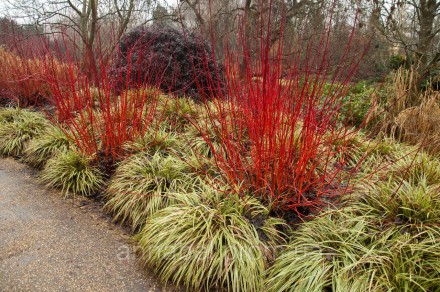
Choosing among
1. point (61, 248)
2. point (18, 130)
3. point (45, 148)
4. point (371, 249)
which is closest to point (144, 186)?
point (61, 248)

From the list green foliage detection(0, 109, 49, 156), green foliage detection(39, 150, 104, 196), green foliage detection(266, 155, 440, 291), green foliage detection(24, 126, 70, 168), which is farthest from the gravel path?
green foliage detection(0, 109, 49, 156)

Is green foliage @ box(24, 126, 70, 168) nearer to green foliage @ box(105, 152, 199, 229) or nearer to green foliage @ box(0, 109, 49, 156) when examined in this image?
green foliage @ box(0, 109, 49, 156)

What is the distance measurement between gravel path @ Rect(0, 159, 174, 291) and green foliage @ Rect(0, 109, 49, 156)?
1219 mm

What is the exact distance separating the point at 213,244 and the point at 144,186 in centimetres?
102

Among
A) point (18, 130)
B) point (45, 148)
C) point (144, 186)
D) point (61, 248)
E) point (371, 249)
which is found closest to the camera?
point (371, 249)

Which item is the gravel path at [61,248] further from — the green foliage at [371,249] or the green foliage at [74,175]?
the green foliage at [371,249]

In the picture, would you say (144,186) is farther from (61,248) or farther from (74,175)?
(74,175)

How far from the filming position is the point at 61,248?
2129mm

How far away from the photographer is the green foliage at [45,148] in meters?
3.52

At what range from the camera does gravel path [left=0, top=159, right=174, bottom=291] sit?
6.04ft

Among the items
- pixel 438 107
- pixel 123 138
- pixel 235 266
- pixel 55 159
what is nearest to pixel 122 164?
pixel 123 138

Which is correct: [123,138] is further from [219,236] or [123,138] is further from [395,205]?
[395,205]

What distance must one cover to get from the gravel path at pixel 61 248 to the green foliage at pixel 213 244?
17 cm

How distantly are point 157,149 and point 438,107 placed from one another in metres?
3.86
